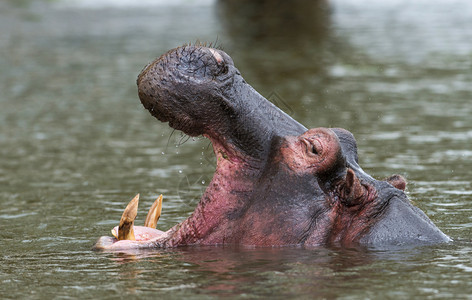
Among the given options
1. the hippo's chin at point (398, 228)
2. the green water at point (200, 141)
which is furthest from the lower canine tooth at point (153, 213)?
the hippo's chin at point (398, 228)

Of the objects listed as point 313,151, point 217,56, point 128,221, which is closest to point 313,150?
point 313,151

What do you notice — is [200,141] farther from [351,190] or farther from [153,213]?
[351,190]

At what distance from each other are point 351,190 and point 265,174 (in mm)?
586

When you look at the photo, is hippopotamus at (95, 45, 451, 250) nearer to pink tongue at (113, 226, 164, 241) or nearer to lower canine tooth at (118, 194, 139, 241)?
lower canine tooth at (118, 194, 139, 241)

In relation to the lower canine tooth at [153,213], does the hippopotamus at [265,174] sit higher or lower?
higher

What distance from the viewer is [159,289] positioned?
558cm

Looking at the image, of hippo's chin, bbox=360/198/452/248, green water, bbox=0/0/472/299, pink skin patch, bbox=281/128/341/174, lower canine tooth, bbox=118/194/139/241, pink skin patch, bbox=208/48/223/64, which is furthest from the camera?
lower canine tooth, bbox=118/194/139/241

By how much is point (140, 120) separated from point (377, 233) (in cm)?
1013

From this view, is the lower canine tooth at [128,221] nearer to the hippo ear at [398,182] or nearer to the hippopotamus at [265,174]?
the hippopotamus at [265,174]

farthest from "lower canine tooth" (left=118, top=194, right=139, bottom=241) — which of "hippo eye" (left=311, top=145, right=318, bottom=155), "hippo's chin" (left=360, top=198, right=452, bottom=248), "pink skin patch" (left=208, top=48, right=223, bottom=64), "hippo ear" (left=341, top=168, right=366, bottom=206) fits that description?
"hippo's chin" (left=360, top=198, right=452, bottom=248)

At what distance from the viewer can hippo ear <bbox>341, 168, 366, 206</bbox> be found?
241 inches

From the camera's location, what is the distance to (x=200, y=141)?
A: 1387 centimetres

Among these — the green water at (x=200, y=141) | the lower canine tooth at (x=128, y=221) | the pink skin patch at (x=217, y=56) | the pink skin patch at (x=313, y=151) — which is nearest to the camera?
the green water at (x=200, y=141)

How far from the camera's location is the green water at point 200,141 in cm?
589
